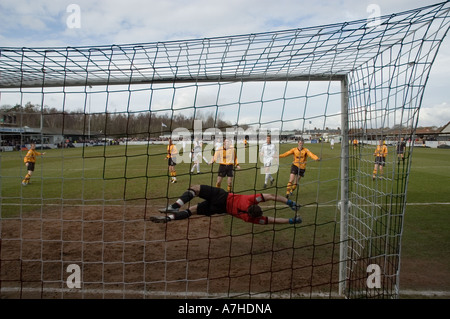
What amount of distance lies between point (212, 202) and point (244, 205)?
0.57m

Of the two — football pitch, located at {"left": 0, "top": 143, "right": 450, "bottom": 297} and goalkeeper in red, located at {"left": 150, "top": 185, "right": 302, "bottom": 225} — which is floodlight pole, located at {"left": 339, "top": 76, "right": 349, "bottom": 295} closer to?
football pitch, located at {"left": 0, "top": 143, "right": 450, "bottom": 297}

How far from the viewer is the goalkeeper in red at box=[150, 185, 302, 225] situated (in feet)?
16.0

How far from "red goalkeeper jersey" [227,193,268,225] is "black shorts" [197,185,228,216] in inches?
4.2

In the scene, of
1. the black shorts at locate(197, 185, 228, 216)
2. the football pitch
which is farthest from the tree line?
the black shorts at locate(197, 185, 228, 216)

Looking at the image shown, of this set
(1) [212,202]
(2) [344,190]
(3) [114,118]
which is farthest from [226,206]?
(3) [114,118]

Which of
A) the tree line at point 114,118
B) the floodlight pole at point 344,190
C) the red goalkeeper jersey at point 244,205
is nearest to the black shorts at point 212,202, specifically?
the red goalkeeper jersey at point 244,205

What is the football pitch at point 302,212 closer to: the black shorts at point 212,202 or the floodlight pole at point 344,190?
the floodlight pole at point 344,190

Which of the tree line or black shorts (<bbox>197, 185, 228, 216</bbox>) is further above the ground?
the tree line

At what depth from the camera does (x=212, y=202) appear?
5.16 m

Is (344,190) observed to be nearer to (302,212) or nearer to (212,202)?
(212,202)
